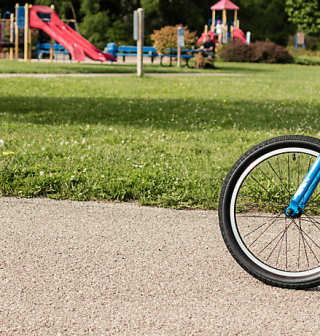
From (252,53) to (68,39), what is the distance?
46.5 ft

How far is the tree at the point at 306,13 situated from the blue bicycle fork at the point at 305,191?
153 ft

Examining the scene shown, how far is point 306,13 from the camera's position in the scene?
155 ft

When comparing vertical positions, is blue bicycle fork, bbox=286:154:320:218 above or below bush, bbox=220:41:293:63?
below

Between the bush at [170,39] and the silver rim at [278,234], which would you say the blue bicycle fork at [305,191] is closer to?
the silver rim at [278,234]

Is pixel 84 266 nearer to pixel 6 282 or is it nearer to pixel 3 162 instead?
pixel 6 282

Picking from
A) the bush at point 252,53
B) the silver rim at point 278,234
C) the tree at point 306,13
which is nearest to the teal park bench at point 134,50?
the bush at point 252,53

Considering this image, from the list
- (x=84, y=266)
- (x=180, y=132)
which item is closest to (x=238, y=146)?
(x=180, y=132)

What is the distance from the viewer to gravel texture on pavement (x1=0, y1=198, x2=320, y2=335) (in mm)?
2566

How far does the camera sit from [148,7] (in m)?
43.8

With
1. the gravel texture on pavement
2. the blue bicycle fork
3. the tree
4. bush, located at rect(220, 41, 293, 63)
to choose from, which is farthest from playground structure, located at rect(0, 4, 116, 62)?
the tree

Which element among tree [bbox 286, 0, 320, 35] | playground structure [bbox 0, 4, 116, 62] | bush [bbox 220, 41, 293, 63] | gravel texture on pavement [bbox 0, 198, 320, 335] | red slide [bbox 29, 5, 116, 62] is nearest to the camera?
gravel texture on pavement [bbox 0, 198, 320, 335]

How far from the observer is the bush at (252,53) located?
113 feet

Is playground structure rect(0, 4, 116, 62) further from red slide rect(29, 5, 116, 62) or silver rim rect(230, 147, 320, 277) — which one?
silver rim rect(230, 147, 320, 277)

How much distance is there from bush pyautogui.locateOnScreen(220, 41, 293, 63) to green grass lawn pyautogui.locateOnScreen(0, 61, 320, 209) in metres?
21.5
